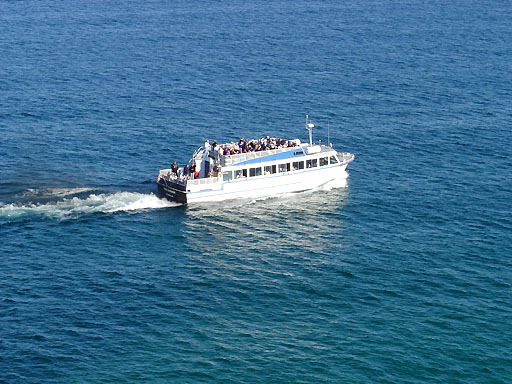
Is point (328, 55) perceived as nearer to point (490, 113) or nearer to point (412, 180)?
point (490, 113)

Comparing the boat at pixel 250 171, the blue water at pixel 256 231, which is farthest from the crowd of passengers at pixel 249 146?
the blue water at pixel 256 231

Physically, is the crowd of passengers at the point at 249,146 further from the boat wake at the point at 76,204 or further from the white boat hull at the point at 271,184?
the boat wake at the point at 76,204

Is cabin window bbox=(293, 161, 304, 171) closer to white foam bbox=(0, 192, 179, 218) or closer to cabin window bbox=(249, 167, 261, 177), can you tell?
cabin window bbox=(249, 167, 261, 177)

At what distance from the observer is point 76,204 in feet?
337

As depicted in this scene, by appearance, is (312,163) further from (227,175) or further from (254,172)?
(227,175)

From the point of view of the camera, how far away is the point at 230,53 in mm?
178125

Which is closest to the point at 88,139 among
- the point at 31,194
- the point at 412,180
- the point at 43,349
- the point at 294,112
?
the point at 31,194

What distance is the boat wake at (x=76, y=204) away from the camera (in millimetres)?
100312

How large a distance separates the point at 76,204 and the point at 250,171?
22.9 metres

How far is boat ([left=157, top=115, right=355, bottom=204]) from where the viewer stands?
4163 inches

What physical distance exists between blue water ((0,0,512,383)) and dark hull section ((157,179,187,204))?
4.26 feet

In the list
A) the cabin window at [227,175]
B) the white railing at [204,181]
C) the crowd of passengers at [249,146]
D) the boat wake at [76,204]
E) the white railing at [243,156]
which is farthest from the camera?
the crowd of passengers at [249,146]

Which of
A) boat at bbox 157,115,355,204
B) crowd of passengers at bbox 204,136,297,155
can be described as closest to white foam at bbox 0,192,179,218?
boat at bbox 157,115,355,204

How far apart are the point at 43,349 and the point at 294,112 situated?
77.8m
